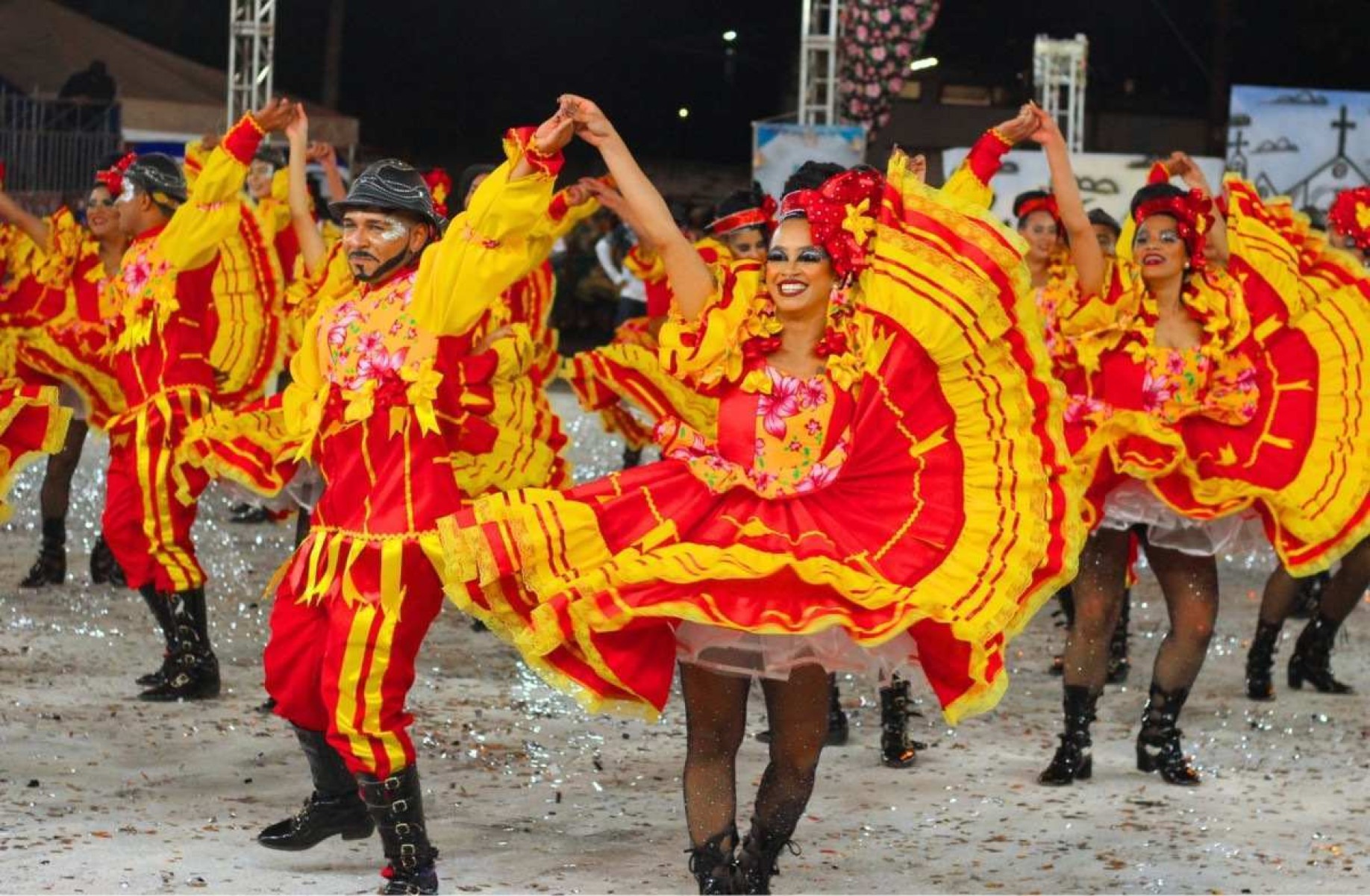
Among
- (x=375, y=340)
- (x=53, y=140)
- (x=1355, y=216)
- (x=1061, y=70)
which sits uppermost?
(x=1061, y=70)


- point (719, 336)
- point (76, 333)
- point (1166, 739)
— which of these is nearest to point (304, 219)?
point (719, 336)

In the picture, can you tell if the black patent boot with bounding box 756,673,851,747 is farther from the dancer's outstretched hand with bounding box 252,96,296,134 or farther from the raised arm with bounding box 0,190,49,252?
the raised arm with bounding box 0,190,49,252

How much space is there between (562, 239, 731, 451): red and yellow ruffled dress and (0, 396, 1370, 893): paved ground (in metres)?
1.51

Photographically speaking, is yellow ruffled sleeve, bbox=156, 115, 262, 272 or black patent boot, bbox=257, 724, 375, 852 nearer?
black patent boot, bbox=257, 724, 375, 852

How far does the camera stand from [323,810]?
216 inches

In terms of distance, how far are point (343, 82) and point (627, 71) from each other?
12.3 ft

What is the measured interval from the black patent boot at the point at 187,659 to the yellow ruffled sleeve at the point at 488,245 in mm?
2727

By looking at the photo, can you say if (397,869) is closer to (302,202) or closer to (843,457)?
(843,457)

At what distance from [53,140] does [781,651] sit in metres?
14.7

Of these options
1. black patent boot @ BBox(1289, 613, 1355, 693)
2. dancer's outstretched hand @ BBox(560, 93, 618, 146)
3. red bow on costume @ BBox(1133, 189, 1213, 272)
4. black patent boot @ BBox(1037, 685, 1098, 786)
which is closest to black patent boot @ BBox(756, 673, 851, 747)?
black patent boot @ BBox(1037, 685, 1098, 786)

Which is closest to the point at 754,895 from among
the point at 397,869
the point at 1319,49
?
the point at 397,869

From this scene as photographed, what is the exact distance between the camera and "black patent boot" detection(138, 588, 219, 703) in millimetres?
7449

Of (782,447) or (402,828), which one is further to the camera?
(402,828)

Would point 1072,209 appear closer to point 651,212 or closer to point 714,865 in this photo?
point 651,212
